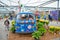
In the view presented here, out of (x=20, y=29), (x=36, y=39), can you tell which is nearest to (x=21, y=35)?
(x=20, y=29)

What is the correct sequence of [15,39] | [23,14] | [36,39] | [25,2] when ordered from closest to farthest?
[36,39] → [15,39] → [23,14] → [25,2]

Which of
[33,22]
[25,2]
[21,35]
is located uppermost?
[25,2]

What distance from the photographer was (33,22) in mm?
13633

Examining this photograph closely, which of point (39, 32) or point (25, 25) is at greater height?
point (25, 25)

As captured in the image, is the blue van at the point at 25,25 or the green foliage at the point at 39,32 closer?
the green foliage at the point at 39,32

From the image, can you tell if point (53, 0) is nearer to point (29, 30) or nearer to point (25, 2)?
point (25, 2)

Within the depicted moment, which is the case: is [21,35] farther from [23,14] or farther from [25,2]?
[25,2]

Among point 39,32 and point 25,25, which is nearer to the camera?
point 39,32

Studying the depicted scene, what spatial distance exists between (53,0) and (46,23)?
4.53 m

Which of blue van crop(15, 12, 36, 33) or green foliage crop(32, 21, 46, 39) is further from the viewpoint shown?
blue van crop(15, 12, 36, 33)

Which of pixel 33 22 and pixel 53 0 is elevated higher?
pixel 53 0

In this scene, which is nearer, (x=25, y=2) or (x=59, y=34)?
(x=59, y=34)

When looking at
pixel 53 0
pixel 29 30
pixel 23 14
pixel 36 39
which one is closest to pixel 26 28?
pixel 29 30

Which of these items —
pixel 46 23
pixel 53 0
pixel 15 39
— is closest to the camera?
pixel 15 39
